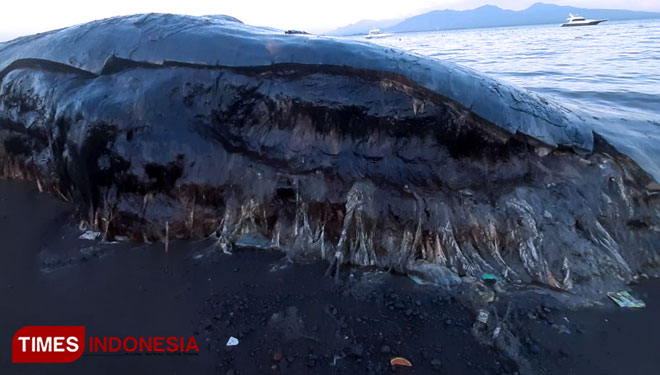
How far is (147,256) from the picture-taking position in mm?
3215

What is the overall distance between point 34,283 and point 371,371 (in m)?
2.71

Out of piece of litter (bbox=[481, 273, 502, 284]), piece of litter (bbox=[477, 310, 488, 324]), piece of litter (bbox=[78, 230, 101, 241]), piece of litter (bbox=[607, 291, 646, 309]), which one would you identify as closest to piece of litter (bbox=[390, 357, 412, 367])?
piece of litter (bbox=[477, 310, 488, 324])

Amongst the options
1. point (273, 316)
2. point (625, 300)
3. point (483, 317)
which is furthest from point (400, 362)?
point (625, 300)

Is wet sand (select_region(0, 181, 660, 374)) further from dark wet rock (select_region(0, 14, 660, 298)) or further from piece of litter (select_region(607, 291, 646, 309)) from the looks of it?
dark wet rock (select_region(0, 14, 660, 298))

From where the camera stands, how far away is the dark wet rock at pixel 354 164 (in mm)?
3160

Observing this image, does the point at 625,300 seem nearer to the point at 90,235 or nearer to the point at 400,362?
the point at 400,362

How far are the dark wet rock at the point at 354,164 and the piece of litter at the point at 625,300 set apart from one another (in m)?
0.19

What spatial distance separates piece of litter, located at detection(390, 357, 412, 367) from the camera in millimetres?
2254

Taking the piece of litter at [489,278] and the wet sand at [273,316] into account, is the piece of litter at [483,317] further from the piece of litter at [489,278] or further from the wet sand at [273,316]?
the piece of litter at [489,278]

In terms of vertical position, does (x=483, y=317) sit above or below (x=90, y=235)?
below

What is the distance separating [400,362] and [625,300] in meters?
1.83

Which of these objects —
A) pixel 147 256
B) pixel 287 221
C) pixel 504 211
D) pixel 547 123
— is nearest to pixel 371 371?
pixel 287 221

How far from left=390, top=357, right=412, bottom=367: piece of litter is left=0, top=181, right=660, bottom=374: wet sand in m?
0.03

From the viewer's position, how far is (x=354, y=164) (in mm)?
3338
